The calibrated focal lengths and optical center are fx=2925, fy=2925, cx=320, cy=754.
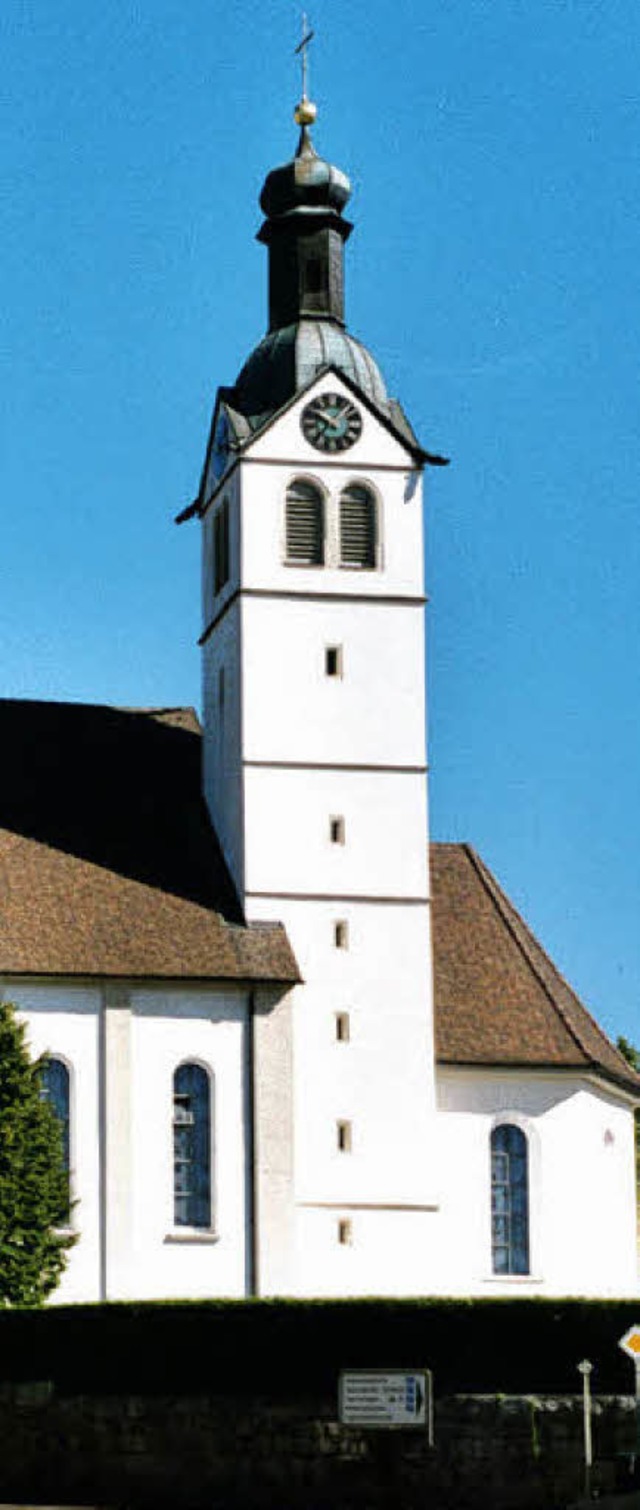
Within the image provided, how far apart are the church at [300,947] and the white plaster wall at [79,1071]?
0.05 m

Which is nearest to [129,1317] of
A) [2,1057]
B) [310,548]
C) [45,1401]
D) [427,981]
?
[45,1401]

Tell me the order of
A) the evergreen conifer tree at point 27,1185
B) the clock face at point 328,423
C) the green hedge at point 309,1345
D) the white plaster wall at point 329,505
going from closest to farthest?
the green hedge at point 309,1345 → the evergreen conifer tree at point 27,1185 → the white plaster wall at point 329,505 → the clock face at point 328,423

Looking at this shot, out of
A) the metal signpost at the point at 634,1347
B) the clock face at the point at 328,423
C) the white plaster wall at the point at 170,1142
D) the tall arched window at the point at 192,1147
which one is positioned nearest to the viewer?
the metal signpost at the point at 634,1347

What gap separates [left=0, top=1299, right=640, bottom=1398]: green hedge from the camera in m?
40.8

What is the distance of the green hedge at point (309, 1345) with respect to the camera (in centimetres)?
4078

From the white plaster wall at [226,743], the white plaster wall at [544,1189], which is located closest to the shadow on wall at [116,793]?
the white plaster wall at [226,743]

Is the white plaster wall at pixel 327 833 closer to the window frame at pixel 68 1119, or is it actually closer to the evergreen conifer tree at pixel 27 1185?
the window frame at pixel 68 1119

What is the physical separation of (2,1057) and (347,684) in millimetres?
10346

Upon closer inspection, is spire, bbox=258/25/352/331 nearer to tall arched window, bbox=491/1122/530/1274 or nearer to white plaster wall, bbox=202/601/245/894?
white plaster wall, bbox=202/601/245/894

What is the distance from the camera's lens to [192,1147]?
5397 centimetres

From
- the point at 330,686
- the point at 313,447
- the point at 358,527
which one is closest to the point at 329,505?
the point at 358,527

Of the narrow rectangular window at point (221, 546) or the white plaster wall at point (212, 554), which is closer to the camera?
the white plaster wall at point (212, 554)

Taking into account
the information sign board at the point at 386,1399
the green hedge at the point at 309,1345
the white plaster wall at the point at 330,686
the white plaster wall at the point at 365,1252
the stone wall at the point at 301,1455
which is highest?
the white plaster wall at the point at 330,686

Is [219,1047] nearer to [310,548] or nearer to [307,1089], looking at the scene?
[307,1089]
